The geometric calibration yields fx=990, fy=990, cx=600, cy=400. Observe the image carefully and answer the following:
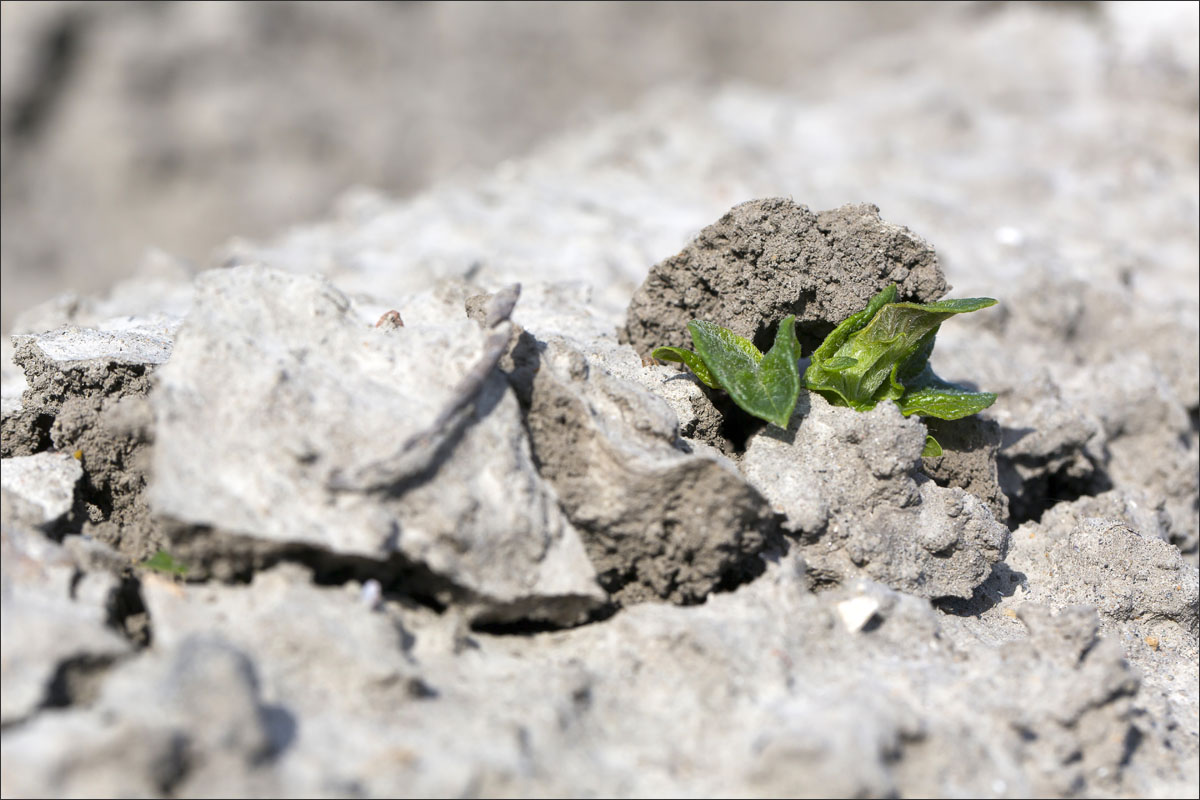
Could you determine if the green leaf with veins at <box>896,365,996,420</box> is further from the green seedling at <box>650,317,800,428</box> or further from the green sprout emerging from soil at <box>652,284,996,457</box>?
the green seedling at <box>650,317,800,428</box>

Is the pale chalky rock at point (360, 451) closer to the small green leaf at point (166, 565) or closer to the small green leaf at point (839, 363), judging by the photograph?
the small green leaf at point (166, 565)

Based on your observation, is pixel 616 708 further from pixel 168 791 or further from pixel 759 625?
pixel 168 791

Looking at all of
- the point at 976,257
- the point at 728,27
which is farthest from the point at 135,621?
the point at 728,27

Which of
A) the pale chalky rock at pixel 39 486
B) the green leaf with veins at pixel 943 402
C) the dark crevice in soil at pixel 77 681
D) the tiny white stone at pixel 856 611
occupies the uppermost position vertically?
the pale chalky rock at pixel 39 486

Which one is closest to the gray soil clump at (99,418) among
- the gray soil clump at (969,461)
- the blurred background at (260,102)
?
the gray soil clump at (969,461)

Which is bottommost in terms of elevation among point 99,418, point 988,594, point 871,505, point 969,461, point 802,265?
point 988,594

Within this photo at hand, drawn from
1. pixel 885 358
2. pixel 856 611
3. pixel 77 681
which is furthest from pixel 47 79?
pixel 856 611

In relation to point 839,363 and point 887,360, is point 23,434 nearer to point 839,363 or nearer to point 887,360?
point 839,363
